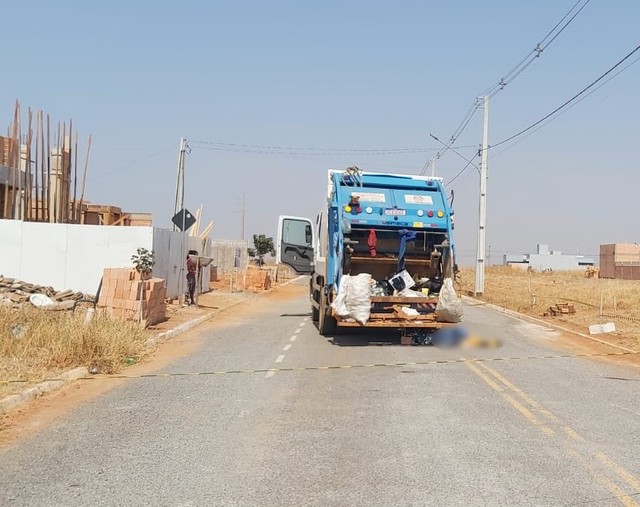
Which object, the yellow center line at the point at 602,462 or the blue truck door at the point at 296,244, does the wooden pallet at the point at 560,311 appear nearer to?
the blue truck door at the point at 296,244

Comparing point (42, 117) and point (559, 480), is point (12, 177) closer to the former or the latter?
point (42, 117)

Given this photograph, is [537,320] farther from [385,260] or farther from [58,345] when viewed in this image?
[58,345]

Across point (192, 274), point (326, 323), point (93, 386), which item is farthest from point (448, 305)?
point (192, 274)

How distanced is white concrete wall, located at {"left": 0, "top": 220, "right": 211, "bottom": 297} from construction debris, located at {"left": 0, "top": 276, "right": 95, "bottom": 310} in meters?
0.72

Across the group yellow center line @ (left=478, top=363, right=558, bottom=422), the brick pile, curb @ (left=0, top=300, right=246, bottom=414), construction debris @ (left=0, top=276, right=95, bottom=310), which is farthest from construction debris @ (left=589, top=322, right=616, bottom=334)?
the brick pile

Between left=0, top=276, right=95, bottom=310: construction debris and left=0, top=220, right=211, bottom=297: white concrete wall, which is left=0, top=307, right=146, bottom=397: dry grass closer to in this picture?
left=0, top=276, right=95, bottom=310: construction debris

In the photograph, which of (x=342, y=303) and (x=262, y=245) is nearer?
(x=342, y=303)

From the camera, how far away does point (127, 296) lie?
56.5 ft

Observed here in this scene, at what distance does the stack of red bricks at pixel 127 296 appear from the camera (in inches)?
Result: 671

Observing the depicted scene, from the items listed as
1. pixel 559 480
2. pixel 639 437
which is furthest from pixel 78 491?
pixel 639 437

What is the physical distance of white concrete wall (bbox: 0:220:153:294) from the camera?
22719mm

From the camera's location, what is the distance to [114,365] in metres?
11.8

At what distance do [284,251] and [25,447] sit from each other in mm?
13482

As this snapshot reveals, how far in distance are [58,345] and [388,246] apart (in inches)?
307
